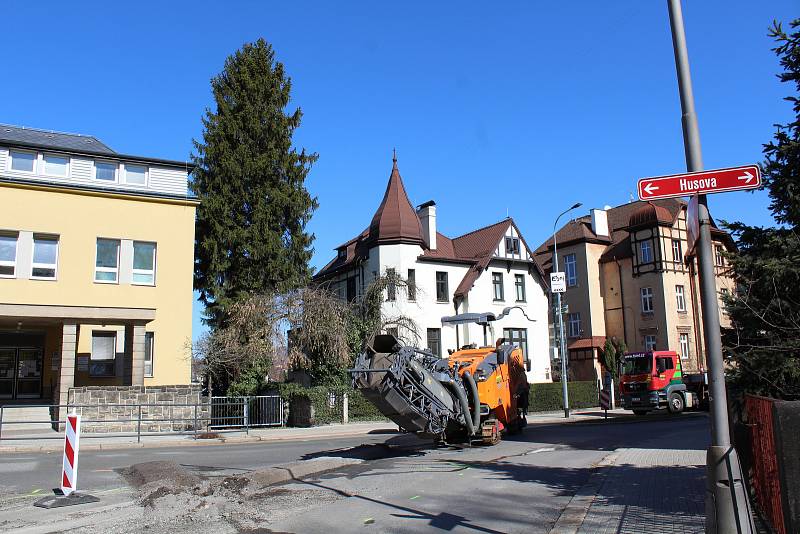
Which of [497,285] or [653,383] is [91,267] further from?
[653,383]

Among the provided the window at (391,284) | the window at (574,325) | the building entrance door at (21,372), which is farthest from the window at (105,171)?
the window at (574,325)

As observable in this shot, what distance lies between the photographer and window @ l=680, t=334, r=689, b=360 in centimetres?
4169

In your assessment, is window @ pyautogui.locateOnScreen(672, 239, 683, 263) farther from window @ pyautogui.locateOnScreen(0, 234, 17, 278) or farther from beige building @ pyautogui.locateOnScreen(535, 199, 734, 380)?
window @ pyautogui.locateOnScreen(0, 234, 17, 278)

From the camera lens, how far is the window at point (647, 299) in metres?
42.7

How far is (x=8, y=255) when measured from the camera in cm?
2459

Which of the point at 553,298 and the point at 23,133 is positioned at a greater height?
the point at 23,133

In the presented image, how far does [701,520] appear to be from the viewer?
23.8 ft

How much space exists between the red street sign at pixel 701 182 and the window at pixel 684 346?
3928cm

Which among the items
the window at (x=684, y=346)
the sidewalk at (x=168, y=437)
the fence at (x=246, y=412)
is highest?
the window at (x=684, y=346)

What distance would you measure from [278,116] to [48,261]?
45.0 ft

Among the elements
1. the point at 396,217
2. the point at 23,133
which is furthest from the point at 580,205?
the point at 23,133

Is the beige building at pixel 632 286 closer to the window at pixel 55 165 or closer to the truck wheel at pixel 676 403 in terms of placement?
the truck wheel at pixel 676 403

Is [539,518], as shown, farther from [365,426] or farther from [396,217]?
[396,217]

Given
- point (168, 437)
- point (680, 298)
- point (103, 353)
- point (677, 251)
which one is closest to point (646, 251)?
point (677, 251)
